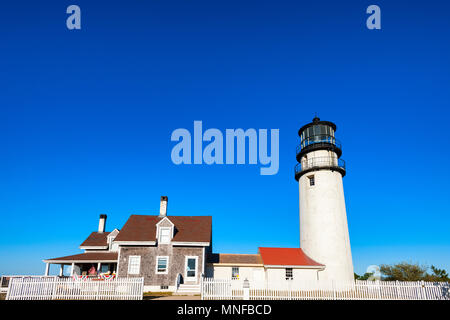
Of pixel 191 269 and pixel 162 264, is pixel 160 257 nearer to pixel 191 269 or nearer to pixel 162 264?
pixel 162 264

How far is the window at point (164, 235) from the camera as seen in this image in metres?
23.4

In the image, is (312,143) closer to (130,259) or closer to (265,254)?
(265,254)

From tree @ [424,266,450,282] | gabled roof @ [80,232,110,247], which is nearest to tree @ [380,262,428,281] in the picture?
tree @ [424,266,450,282]

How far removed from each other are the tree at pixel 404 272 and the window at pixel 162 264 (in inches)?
958

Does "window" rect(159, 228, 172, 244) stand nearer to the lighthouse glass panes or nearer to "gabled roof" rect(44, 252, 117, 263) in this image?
"gabled roof" rect(44, 252, 117, 263)

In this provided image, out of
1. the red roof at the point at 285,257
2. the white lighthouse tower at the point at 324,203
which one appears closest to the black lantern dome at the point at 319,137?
the white lighthouse tower at the point at 324,203

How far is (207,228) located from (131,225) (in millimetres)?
6955

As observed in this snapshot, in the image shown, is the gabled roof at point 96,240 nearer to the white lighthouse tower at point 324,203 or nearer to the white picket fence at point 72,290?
the white picket fence at point 72,290

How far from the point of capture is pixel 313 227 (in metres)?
26.1

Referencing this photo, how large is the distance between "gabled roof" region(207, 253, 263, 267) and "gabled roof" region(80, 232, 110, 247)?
11249 millimetres

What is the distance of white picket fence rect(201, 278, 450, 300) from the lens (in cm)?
1712

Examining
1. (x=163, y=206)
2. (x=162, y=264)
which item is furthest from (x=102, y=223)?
(x=162, y=264)

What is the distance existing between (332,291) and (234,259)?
10.2 m
